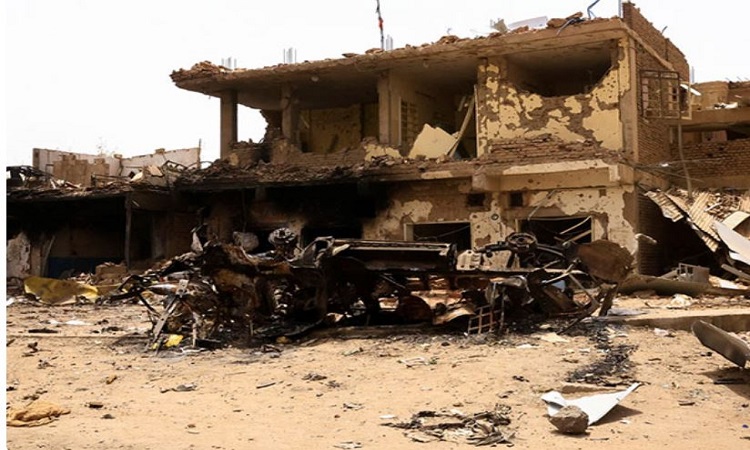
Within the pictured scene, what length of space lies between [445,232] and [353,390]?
11.9 metres

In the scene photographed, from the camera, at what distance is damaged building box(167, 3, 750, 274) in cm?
1680

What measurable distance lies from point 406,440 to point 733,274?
37.1 feet

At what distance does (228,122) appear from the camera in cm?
2134

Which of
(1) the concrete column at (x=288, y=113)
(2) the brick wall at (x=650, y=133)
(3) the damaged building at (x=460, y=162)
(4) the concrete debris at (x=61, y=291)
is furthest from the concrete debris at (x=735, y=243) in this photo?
(4) the concrete debris at (x=61, y=291)

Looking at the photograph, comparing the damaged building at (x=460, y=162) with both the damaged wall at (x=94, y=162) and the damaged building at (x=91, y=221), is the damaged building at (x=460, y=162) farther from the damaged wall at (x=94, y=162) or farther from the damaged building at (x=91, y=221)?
the damaged wall at (x=94, y=162)

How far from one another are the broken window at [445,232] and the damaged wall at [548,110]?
2152 mm

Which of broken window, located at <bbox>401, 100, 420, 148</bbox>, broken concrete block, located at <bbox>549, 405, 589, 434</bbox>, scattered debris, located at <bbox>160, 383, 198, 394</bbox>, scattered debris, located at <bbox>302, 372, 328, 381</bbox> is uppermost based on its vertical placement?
broken window, located at <bbox>401, 100, 420, 148</bbox>

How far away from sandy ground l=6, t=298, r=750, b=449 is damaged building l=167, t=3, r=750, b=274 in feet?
21.1

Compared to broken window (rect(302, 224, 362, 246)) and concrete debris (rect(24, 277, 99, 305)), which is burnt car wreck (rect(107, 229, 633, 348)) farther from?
broken window (rect(302, 224, 362, 246))

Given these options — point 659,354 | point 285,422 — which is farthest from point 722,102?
point 285,422

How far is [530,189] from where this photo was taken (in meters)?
17.5

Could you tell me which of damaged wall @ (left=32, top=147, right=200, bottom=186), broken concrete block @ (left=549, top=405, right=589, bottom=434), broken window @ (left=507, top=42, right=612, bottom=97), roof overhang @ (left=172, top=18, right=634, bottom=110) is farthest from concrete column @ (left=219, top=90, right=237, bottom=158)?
→ broken concrete block @ (left=549, top=405, right=589, bottom=434)

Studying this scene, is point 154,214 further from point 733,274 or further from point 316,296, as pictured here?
point 733,274

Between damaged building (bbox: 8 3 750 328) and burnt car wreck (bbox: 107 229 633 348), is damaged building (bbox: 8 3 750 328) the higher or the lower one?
the higher one
